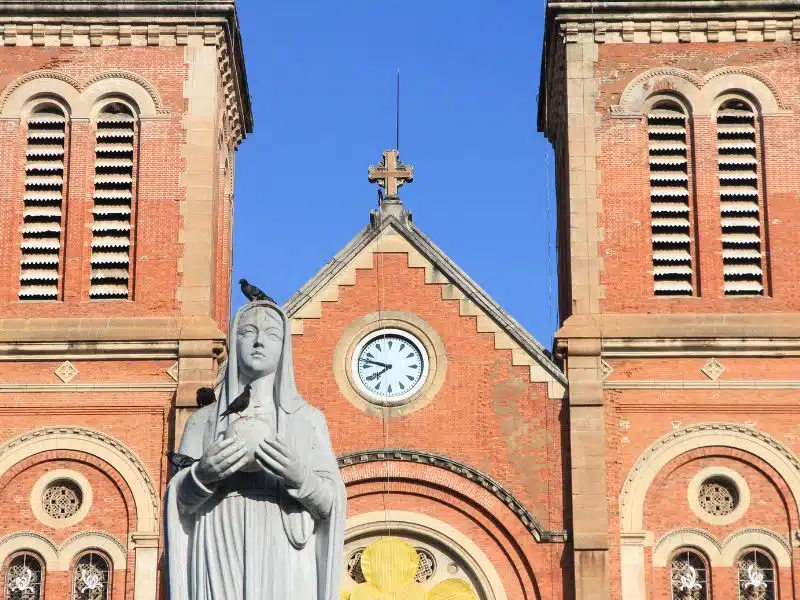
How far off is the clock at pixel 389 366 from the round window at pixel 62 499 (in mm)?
4210

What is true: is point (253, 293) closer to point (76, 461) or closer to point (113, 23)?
point (76, 461)

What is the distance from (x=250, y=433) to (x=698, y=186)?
720 inches

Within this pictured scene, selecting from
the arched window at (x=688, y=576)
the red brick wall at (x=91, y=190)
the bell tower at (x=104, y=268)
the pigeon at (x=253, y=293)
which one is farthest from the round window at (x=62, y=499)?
the pigeon at (x=253, y=293)

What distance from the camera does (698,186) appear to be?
1041 inches

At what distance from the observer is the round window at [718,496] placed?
24.5 meters

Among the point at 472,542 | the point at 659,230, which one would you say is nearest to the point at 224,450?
the point at 472,542

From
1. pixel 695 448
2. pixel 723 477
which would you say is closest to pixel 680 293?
pixel 695 448

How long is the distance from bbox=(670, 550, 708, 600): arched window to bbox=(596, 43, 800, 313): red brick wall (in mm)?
3659

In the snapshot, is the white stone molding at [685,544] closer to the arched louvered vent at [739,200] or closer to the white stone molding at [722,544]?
the white stone molding at [722,544]

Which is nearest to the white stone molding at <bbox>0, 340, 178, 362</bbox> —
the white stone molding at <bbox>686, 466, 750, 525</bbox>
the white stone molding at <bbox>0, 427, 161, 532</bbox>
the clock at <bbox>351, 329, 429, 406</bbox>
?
the white stone molding at <bbox>0, 427, 161, 532</bbox>

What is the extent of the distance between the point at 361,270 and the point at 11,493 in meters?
5.85

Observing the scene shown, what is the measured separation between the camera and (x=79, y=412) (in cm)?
2514

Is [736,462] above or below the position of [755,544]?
above

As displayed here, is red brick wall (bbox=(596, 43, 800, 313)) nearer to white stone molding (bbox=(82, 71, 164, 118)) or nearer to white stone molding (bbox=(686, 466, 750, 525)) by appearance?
white stone molding (bbox=(686, 466, 750, 525))
